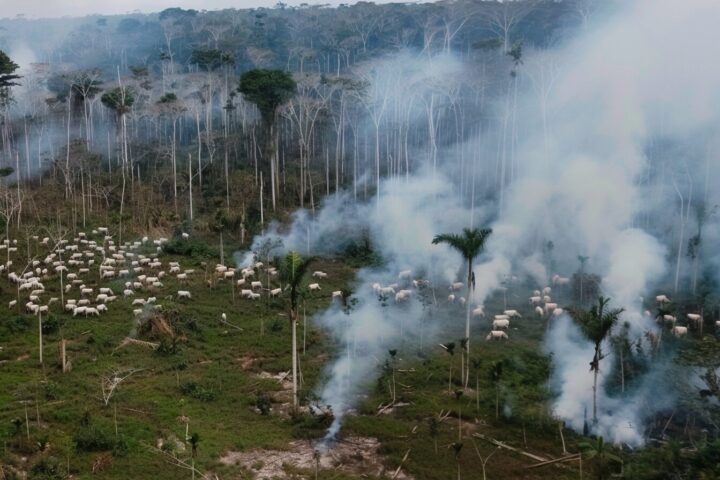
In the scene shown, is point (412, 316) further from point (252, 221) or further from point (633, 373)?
point (252, 221)

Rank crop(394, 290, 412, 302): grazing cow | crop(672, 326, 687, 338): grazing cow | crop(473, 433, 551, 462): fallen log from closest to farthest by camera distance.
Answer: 1. crop(473, 433, 551, 462): fallen log
2. crop(672, 326, 687, 338): grazing cow
3. crop(394, 290, 412, 302): grazing cow

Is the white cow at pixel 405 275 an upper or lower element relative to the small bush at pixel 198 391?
lower

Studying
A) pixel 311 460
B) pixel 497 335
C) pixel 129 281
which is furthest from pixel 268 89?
pixel 311 460

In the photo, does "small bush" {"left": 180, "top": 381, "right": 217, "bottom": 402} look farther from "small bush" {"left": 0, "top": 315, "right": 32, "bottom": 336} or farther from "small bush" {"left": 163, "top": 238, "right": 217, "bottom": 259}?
"small bush" {"left": 163, "top": 238, "right": 217, "bottom": 259}

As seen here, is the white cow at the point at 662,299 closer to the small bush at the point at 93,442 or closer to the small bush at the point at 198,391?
the small bush at the point at 198,391

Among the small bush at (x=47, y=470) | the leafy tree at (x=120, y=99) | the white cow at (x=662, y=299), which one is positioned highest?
the leafy tree at (x=120, y=99)

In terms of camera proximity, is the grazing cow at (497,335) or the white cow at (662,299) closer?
the grazing cow at (497,335)

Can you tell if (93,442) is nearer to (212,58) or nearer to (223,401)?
(223,401)

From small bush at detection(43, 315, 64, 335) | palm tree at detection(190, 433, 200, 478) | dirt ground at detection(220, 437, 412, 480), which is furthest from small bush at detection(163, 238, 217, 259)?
palm tree at detection(190, 433, 200, 478)

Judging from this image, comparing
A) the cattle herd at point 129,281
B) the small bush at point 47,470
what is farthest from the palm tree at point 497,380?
the small bush at point 47,470

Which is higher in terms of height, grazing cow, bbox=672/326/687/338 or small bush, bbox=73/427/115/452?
small bush, bbox=73/427/115/452

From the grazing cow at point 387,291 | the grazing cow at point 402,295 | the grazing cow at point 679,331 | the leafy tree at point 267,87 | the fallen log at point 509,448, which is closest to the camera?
the fallen log at point 509,448
